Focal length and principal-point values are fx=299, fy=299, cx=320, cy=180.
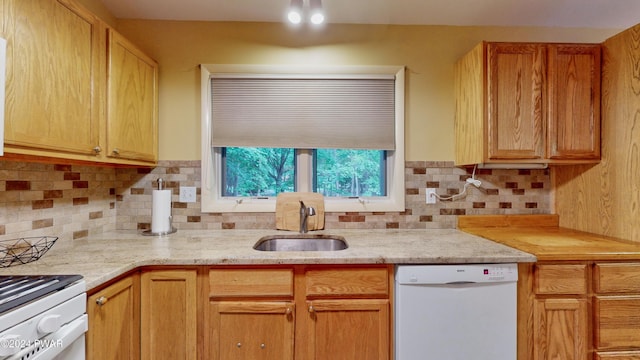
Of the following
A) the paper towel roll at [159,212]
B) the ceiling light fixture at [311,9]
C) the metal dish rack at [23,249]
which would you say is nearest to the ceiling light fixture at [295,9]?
the ceiling light fixture at [311,9]

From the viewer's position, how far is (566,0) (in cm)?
181

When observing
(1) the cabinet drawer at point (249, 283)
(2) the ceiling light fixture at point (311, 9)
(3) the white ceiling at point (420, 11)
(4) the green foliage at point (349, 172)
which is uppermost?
(3) the white ceiling at point (420, 11)

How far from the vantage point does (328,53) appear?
206 cm

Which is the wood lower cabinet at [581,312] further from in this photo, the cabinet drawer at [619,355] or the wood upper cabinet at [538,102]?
the wood upper cabinet at [538,102]

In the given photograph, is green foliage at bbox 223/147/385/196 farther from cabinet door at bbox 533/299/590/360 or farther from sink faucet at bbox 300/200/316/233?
cabinet door at bbox 533/299/590/360

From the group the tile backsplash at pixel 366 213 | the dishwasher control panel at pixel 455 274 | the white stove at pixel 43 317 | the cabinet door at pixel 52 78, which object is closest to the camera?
the white stove at pixel 43 317

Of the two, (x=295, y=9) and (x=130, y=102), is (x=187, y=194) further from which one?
(x=295, y=9)

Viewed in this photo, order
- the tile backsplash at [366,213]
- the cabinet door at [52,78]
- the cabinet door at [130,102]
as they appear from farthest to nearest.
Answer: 1. the tile backsplash at [366,213]
2. the cabinet door at [130,102]
3. the cabinet door at [52,78]

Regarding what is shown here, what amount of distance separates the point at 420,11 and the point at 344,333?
1966mm

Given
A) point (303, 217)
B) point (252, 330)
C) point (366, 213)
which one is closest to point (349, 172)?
point (366, 213)

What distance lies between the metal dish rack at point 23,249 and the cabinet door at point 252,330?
0.83m

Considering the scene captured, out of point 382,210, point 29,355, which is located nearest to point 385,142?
point 382,210

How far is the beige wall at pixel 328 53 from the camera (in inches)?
80.2

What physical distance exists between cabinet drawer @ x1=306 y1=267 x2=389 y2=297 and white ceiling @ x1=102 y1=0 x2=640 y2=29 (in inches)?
62.5
